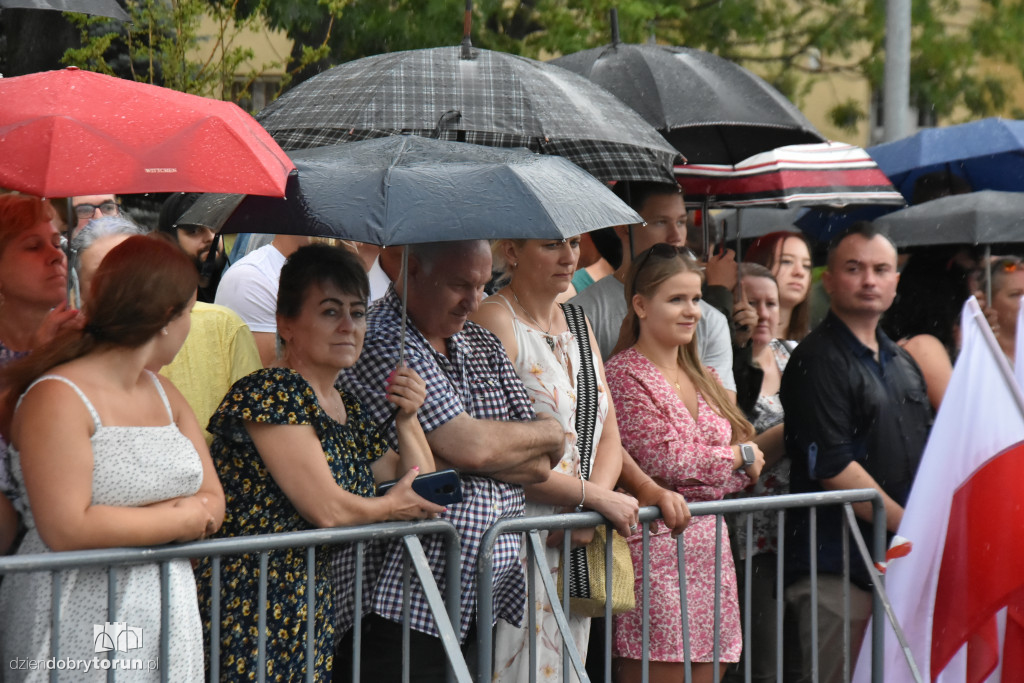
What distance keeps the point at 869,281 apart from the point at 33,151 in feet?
11.8

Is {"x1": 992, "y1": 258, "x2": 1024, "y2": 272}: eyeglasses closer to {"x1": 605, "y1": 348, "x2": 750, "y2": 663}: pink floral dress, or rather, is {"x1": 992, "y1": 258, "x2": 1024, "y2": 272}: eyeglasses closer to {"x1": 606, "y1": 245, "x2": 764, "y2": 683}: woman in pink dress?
{"x1": 606, "y1": 245, "x2": 764, "y2": 683}: woman in pink dress

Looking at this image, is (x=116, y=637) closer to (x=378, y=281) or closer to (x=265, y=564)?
(x=265, y=564)

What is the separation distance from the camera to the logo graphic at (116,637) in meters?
3.51

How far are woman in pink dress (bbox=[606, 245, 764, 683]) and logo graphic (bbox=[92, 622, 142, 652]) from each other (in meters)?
2.02

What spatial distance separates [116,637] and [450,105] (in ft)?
6.77

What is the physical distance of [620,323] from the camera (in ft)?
18.8

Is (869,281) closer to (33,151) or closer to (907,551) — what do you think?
(907,551)

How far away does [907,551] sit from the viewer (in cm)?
498

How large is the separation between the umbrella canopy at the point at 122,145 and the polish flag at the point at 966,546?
113 inches

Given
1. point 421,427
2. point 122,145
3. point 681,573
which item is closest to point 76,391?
point 122,145

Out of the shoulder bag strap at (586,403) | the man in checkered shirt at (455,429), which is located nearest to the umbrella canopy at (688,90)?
the shoulder bag strap at (586,403)

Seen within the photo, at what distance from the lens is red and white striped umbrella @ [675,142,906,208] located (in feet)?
21.7

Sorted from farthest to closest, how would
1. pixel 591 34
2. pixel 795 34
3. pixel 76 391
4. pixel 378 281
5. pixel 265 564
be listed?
pixel 795 34
pixel 591 34
pixel 378 281
pixel 265 564
pixel 76 391

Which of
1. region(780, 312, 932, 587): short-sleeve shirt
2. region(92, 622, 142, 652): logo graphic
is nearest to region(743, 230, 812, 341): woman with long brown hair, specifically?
region(780, 312, 932, 587): short-sleeve shirt
